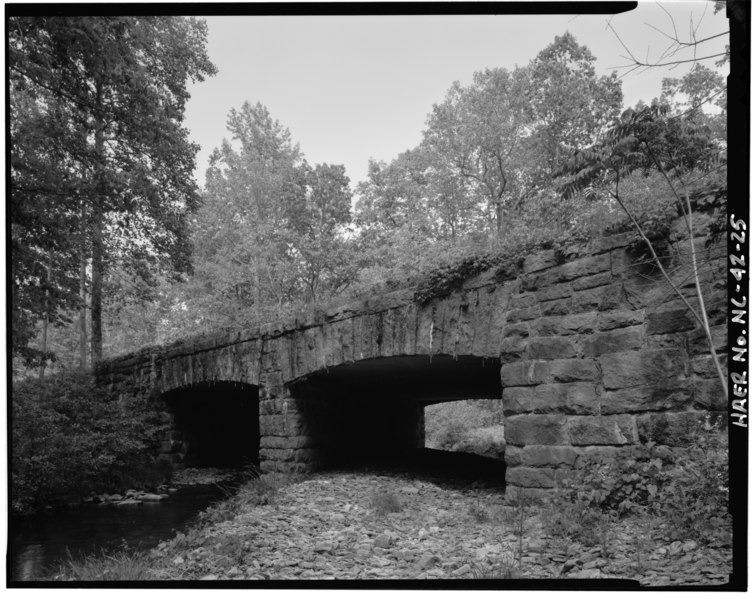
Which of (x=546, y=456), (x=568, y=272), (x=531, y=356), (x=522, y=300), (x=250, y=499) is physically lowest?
(x=250, y=499)

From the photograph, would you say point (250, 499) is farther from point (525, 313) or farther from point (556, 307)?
point (556, 307)

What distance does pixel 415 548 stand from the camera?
4.00m

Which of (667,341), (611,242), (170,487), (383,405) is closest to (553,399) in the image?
(667,341)

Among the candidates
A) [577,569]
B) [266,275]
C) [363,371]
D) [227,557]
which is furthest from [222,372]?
[266,275]

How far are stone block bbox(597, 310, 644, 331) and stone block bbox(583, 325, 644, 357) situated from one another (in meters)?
0.04

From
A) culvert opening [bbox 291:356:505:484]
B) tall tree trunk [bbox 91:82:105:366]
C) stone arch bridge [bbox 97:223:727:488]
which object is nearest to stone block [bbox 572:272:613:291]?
stone arch bridge [bbox 97:223:727:488]

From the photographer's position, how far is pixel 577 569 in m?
3.20

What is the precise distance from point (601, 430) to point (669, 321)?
1018 mm

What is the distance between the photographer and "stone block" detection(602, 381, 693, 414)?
13.0 feet

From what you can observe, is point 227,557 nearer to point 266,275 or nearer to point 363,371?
point 363,371

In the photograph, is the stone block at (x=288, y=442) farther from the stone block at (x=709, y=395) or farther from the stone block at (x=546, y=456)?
the stone block at (x=709, y=395)

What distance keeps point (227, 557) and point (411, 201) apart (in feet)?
52.8

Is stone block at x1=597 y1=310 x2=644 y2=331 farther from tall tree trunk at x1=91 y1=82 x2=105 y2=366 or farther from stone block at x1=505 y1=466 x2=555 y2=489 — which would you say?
tall tree trunk at x1=91 y1=82 x2=105 y2=366

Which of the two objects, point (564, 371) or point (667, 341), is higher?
point (667, 341)
